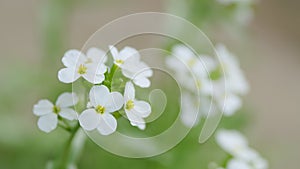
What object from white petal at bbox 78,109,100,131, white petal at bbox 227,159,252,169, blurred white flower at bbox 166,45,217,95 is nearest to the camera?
white petal at bbox 78,109,100,131

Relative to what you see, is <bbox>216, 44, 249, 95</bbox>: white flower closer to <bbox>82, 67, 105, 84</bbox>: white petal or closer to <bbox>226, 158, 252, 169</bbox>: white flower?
<bbox>226, 158, 252, 169</bbox>: white flower

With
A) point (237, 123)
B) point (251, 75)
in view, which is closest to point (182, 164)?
point (237, 123)

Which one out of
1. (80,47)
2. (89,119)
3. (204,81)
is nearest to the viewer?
(89,119)

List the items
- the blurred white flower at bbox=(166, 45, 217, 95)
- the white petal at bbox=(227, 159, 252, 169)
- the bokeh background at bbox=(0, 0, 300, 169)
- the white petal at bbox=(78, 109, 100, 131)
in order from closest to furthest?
the white petal at bbox=(78, 109, 100, 131)
the white petal at bbox=(227, 159, 252, 169)
the blurred white flower at bbox=(166, 45, 217, 95)
the bokeh background at bbox=(0, 0, 300, 169)

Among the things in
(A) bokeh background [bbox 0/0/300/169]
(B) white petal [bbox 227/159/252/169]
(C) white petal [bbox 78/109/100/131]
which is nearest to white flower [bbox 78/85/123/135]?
(C) white petal [bbox 78/109/100/131]

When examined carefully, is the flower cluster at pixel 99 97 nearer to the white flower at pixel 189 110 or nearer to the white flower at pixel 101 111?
the white flower at pixel 101 111

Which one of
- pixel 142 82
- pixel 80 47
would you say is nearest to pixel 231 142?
pixel 142 82

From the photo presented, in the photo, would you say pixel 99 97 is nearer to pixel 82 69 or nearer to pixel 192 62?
pixel 82 69
